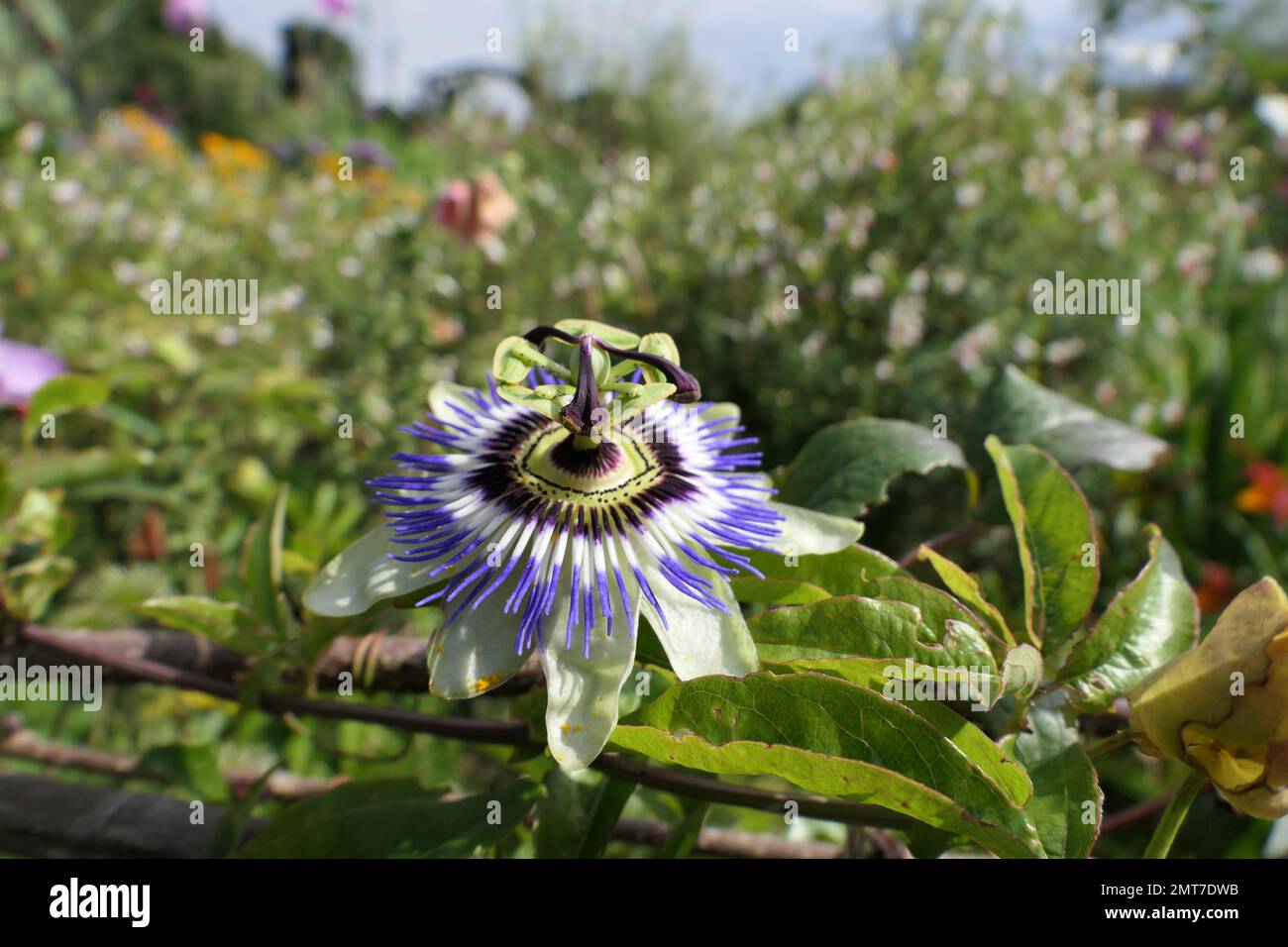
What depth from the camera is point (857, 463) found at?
1.77 feet

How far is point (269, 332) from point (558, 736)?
2.06 meters

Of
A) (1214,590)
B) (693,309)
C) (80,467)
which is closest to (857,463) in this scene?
(80,467)

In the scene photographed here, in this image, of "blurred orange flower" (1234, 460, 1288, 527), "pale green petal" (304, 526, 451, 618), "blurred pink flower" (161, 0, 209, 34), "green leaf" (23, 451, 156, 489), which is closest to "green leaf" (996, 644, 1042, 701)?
"pale green petal" (304, 526, 451, 618)

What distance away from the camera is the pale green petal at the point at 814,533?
1.48 ft

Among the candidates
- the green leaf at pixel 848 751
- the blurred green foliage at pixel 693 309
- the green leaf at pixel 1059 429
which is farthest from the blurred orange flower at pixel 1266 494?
the green leaf at pixel 848 751

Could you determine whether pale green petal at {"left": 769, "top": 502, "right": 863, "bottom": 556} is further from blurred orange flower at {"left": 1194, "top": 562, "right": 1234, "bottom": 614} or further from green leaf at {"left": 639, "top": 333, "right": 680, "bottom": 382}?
blurred orange flower at {"left": 1194, "top": 562, "right": 1234, "bottom": 614}

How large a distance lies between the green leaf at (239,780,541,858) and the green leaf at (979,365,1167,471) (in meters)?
0.37

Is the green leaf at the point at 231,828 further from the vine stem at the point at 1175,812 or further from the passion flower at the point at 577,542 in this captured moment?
the vine stem at the point at 1175,812

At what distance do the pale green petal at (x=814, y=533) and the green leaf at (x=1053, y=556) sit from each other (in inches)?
3.2

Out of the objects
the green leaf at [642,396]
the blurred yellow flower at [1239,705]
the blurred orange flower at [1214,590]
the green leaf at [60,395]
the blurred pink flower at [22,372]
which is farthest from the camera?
the blurred orange flower at [1214,590]

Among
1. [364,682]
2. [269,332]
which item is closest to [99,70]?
[269,332]

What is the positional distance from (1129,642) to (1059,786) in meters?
0.09

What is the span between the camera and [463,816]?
47 cm
